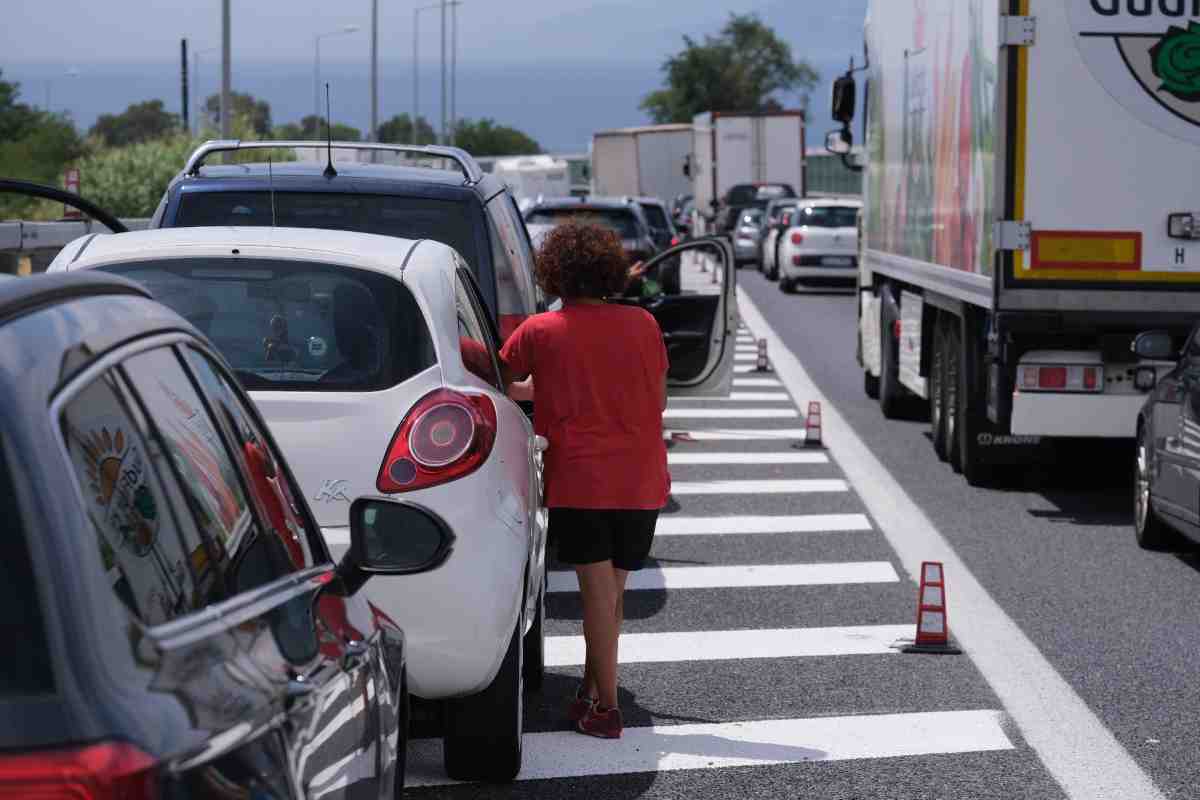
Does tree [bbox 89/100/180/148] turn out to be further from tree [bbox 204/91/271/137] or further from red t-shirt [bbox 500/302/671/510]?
red t-shirt [bbox 500/302/671/510]

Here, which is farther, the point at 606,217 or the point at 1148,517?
the point at 606,217

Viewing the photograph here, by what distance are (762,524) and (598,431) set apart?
563cm

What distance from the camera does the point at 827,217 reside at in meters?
39.7

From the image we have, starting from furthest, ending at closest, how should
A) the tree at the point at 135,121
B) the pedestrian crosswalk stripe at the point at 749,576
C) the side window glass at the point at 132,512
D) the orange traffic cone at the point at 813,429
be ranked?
the tree at the point at 135,121, the orange traffic cone at the point at 813,429, the pedestrian crosswalk stripe at the point at 749,576, the side window glass at the point at 132,512

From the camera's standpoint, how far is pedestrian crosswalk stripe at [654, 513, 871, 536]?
1207 centimetres

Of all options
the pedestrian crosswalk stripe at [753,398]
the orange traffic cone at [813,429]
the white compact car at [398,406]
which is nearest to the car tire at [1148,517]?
the orange traffic cone at [813,429]

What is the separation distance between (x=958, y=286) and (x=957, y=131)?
1.07m

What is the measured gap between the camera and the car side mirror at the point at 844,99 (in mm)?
20922

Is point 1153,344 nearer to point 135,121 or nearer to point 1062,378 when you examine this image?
point 1062,378

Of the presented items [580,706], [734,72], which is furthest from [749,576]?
[734,72]

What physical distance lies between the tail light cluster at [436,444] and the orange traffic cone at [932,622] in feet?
9.73

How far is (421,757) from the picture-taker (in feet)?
21.9

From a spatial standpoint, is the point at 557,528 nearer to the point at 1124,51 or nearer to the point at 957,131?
the point at 1124,51

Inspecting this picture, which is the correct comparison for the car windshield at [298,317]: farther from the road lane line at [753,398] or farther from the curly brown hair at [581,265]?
the road lane line at [753,398]
